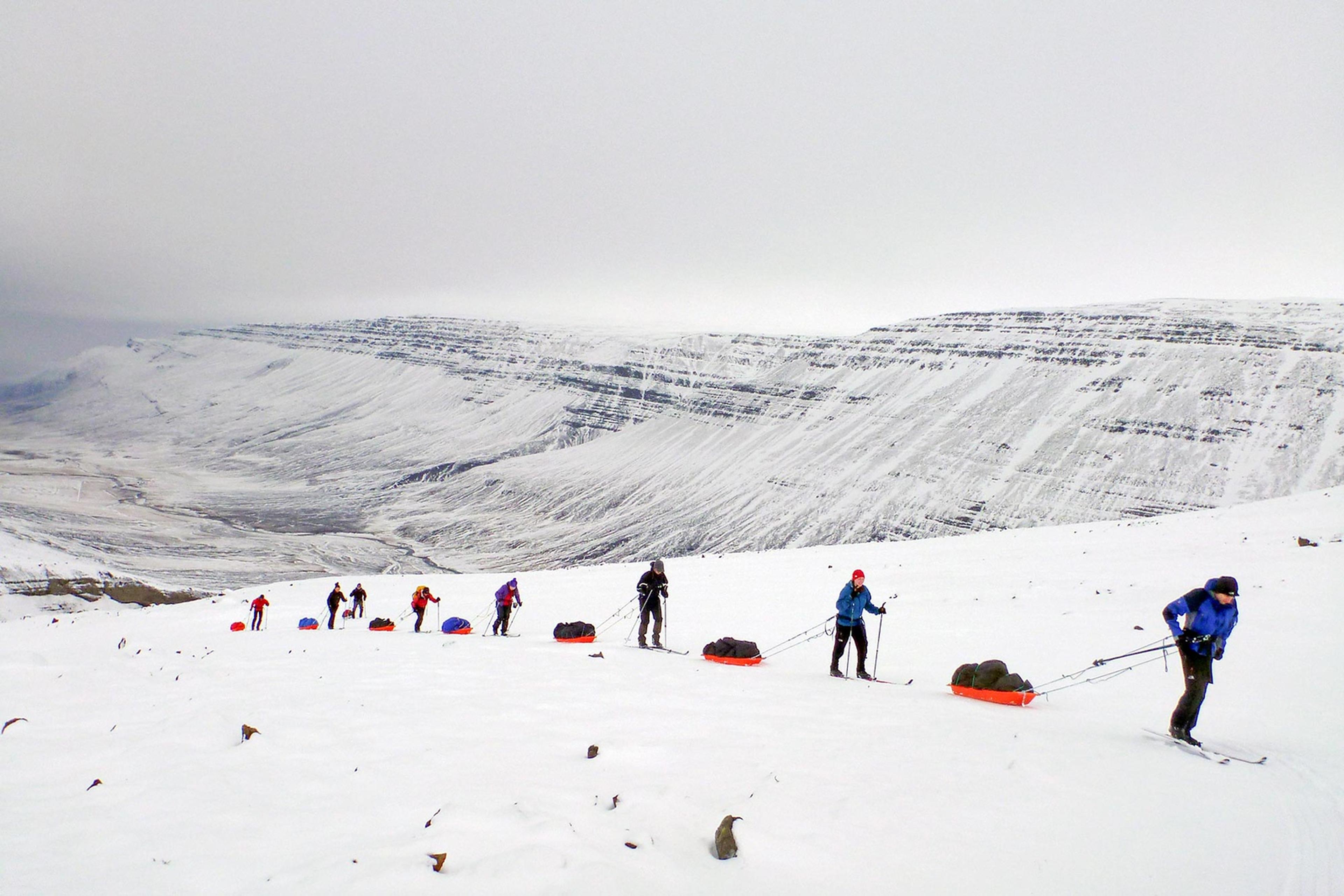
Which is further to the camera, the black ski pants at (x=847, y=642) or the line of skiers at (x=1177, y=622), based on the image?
the black ski pants at (x=847, y=642)

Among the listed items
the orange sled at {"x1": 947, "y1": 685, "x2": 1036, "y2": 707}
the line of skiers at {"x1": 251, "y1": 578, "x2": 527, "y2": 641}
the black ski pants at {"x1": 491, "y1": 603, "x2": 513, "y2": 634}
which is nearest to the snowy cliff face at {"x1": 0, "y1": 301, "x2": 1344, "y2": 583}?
the line of skiers at {"x1": 251, "y1": 578, "x2": 527, "y2": 641}

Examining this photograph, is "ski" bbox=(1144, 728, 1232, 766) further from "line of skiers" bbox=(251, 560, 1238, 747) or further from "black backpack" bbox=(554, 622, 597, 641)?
"black backpack" bbox=(554, 622, 597, 641)

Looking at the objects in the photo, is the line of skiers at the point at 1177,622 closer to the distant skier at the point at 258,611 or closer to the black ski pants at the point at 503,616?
the black ski pants at the point at 503,616

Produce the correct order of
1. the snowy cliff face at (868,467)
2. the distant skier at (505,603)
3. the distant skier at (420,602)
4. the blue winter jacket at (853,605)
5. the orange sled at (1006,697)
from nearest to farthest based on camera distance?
1. the orange sled at (1006,697)
2. the blue winter jacket at (853,605)
3. the distant skier at (505,603)
4. the distant skier at (420,602)
5. the snowy cliff face at (868,467)

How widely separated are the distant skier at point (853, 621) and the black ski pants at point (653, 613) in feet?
14.2

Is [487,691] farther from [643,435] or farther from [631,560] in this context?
[643,435]

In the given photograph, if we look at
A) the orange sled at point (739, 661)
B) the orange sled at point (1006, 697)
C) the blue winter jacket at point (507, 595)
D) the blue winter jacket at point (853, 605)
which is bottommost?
the blue winter jacket at point (507, 595)

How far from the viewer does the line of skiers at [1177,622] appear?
7973 millimetres

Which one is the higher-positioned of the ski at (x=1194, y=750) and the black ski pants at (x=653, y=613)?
the ski at (x=1194, y=750)

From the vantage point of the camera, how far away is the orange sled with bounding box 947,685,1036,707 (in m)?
9.89

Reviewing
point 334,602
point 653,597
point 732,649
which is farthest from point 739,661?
point 334,602

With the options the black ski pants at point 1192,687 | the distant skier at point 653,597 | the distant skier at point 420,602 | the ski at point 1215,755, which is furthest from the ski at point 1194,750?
the distant skier at point 420,602

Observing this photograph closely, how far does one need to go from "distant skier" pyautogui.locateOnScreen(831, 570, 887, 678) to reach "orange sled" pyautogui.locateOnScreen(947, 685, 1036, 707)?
1.94 m

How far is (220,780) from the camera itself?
6.41m
